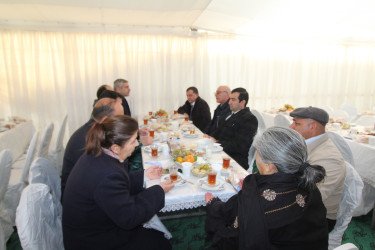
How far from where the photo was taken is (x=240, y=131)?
9.44 feet

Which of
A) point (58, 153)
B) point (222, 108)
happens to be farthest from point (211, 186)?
point (58, 153)

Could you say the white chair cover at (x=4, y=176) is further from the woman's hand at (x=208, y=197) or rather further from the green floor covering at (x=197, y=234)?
the woman's hand at (x=208, y=197)

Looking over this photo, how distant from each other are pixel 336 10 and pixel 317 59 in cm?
328

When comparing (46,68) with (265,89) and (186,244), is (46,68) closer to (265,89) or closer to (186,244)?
(186,244)

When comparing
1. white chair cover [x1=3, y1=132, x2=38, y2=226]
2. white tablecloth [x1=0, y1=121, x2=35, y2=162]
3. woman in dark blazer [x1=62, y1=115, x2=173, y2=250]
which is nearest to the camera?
woman in dark blazer [x1=62, y1=115, x2=173, y2=250]

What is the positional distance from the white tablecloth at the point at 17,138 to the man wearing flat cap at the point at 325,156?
361cm

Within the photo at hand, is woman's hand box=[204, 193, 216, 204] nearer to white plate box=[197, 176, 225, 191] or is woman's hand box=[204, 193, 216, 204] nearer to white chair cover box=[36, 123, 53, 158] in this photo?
white plate box=[197, 176, 225, 191]

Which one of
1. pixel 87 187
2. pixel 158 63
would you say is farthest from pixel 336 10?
pixel 87 187

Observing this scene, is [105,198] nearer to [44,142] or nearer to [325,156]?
[325,156]

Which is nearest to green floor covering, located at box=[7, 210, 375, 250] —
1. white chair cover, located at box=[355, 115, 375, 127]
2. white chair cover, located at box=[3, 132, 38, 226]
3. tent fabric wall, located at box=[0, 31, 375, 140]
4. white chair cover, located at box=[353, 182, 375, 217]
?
white chair cover, located at box=[353, 182, 375, 217]

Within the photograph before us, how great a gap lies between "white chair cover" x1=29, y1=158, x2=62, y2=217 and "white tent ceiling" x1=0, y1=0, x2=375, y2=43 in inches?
113

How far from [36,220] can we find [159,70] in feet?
16.7

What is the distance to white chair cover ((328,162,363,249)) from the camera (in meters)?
1.67

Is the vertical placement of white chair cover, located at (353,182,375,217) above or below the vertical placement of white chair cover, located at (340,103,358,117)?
below
